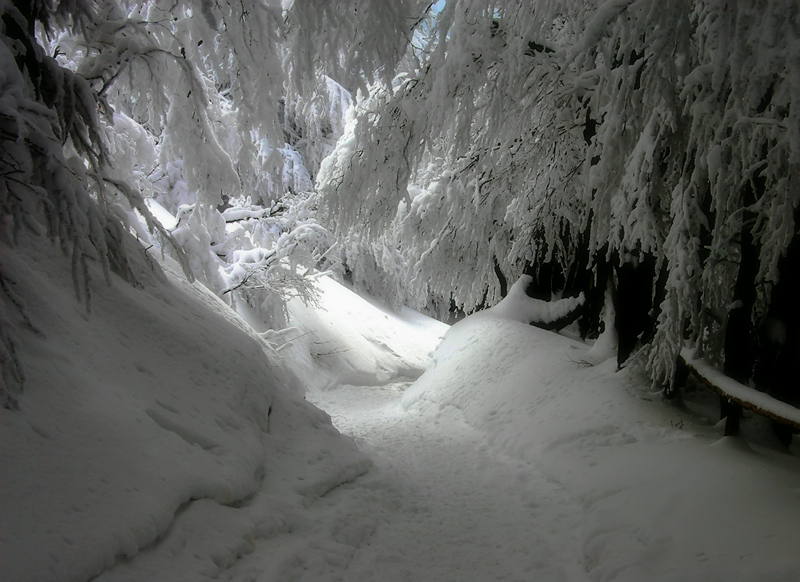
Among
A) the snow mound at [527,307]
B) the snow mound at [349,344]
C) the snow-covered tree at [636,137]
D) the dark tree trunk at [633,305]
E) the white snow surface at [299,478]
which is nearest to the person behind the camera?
the white snow surface at [299,478]

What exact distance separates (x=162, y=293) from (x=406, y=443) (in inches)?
133

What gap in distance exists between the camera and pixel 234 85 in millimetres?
3871

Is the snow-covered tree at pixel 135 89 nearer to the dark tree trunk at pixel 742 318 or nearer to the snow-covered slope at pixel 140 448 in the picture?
Answer: the snow-covered slope at pixel 140 448

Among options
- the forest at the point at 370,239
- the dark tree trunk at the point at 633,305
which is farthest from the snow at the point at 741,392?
the dark tree trunk at the point at 633,305

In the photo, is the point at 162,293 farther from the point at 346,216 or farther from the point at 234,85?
the point at 346,216

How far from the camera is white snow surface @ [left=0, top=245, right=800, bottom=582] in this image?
2.17m

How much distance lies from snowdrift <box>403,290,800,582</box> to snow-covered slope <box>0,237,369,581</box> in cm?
192

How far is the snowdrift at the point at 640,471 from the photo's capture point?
9.12 feet

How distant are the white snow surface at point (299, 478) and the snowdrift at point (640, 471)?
0.02 m


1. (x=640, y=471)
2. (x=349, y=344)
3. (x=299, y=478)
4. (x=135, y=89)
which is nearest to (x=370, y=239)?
(x=135, y=89)

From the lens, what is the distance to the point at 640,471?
387 cm

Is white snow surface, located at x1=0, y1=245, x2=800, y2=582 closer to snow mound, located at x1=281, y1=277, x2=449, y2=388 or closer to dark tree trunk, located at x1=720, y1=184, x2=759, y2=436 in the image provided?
dark tree trunk, located at x1=720, y1=184, x2=759, y2=436

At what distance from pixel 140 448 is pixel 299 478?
54.3 inches

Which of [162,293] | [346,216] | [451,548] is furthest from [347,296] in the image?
[451,548]
